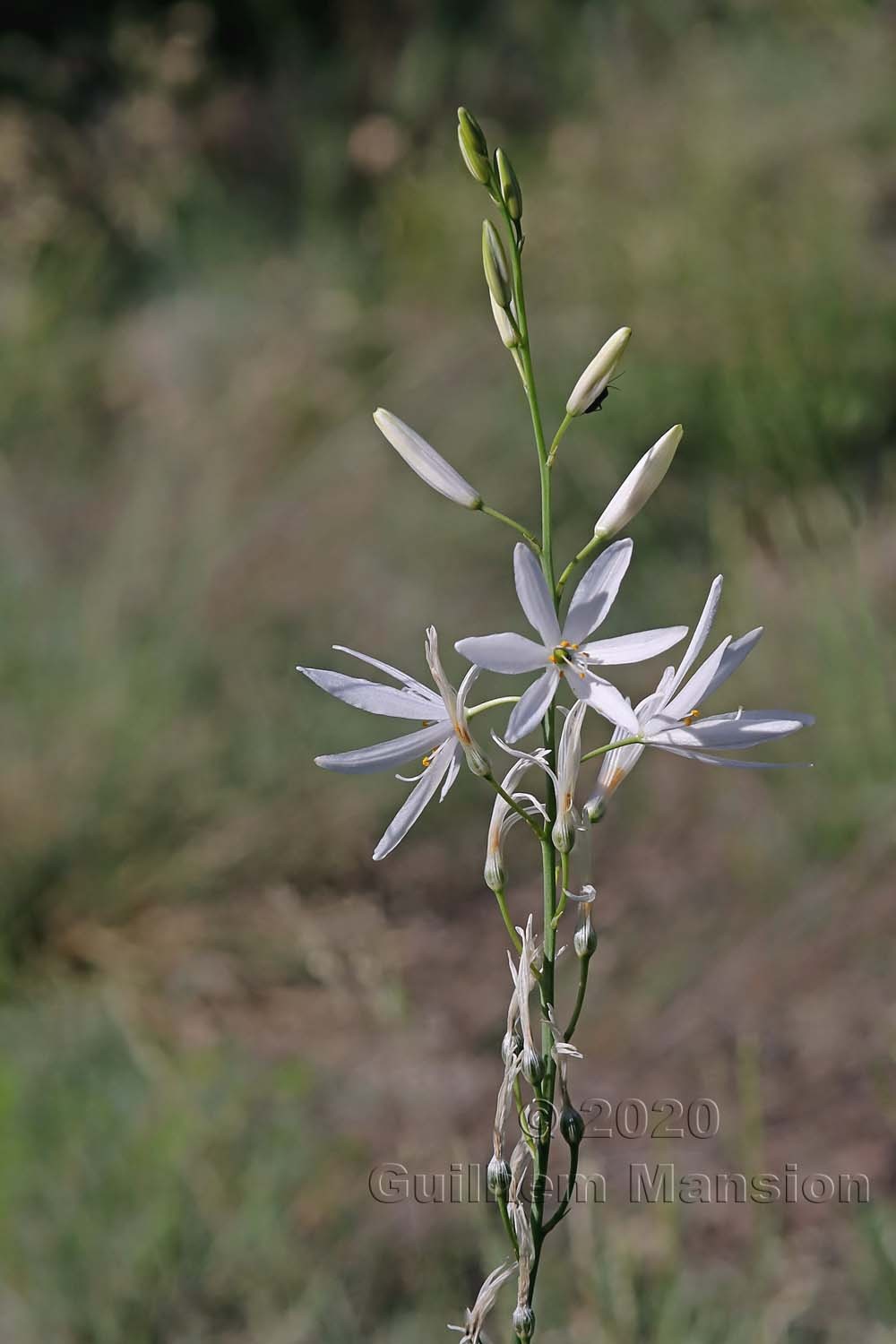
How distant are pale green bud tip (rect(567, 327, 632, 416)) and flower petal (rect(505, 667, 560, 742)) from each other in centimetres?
27

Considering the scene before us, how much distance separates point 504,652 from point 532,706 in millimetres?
48

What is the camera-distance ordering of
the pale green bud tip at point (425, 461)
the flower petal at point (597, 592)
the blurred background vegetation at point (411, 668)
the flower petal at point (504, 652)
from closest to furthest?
1. the flower petal at point (504, 652)
2. the flower petal at point (597, 592)
3. the pale green bud tip at point (425, 461)
4. the blurred background vegetation at point (411, 668)

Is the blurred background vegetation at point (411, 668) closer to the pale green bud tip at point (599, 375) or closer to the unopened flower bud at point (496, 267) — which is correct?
the pale green bud tip at point (599, 375)

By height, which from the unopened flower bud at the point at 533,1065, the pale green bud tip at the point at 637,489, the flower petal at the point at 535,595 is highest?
the pale green bud tip at the point at 637,489

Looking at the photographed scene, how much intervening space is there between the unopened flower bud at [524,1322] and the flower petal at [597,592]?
1.83 feet

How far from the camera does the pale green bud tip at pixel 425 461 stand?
111 cm

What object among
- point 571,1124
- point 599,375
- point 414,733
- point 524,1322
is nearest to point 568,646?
point 414,733

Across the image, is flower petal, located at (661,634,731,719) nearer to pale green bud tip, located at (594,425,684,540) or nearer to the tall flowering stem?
the tall flowering stem

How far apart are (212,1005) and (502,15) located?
30.9 feet

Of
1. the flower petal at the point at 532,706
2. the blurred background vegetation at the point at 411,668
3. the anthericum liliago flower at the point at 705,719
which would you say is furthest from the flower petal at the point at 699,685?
the blurred background vegetation at the point at 411,668

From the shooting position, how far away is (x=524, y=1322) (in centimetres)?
102

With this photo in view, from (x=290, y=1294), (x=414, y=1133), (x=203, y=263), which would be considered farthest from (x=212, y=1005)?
(x=203, y=263)

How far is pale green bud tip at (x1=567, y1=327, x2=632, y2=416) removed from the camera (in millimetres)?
1076

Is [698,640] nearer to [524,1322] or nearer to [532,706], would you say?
[532,706]
